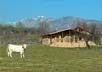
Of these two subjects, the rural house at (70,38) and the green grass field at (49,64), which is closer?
the green grass field at (49,64)

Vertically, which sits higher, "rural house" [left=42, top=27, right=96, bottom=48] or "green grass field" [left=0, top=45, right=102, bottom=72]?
"rural house" [left=42, top=27, right=96, bottom=48]

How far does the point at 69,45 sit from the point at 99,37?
1696 centimetres

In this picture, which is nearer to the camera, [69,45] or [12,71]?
[12,71]

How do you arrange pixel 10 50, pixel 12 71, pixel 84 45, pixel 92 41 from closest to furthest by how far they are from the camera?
pixel 12 71
pixel 10 50
pixel 84 45
pixel 92 41

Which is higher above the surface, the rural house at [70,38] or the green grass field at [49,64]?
the rural house at [70,38]

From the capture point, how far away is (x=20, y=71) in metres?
20.5

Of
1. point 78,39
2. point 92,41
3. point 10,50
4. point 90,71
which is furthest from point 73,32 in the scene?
point 90,71

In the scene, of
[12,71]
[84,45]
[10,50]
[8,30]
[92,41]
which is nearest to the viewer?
[12,71]

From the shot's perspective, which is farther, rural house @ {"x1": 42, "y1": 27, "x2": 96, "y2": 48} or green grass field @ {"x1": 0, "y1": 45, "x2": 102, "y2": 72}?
rural house @ {"x1": 42, "y1": 27, "x2": 96, "y2": 48}

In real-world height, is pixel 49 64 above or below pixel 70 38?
below

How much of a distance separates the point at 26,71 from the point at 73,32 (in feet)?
216

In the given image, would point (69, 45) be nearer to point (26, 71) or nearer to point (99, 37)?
point (99, 37)

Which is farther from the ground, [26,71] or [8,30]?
[8,30]

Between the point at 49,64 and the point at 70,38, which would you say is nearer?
the point at 49,64
